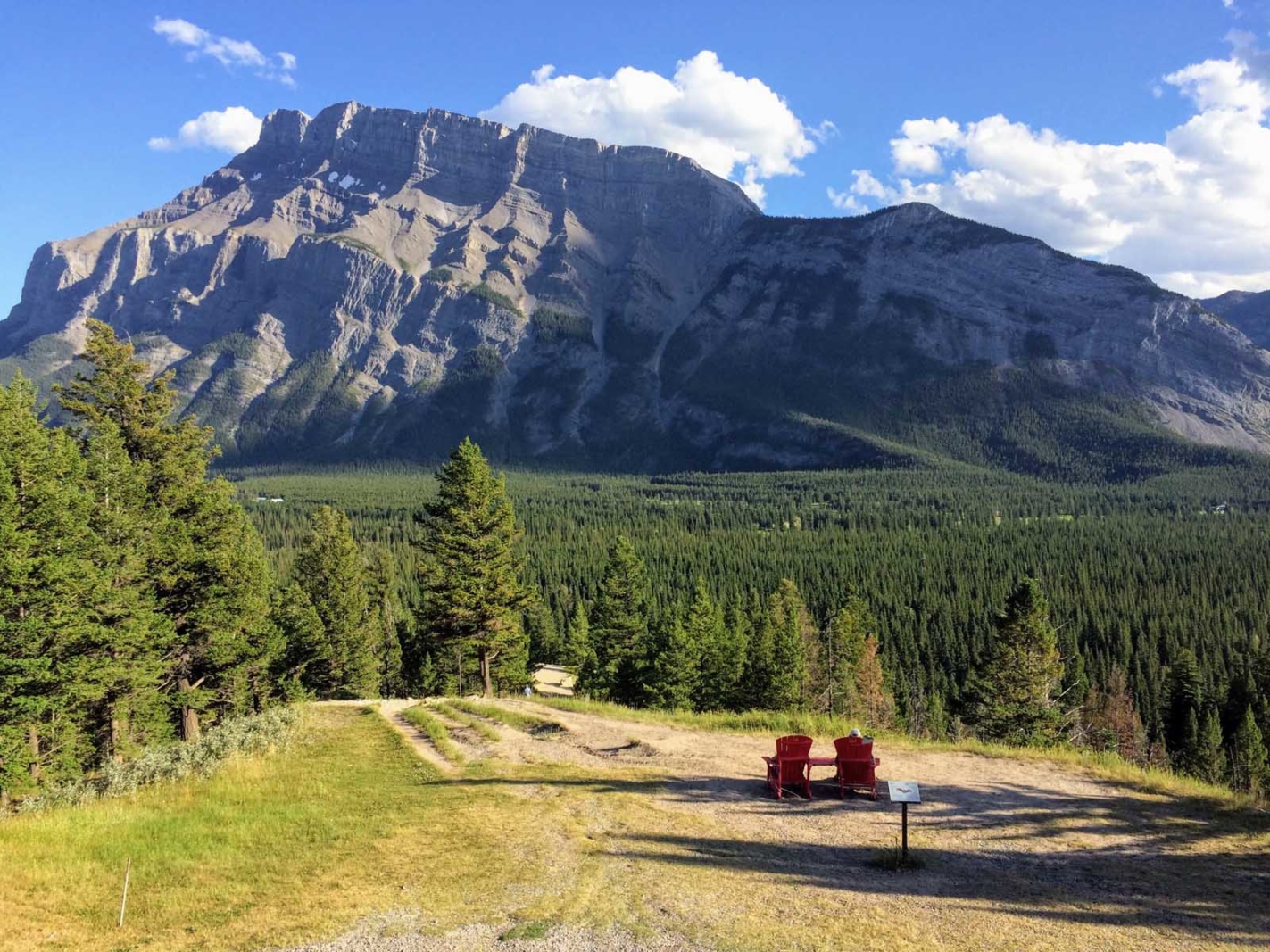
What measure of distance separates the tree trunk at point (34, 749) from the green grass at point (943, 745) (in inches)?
667

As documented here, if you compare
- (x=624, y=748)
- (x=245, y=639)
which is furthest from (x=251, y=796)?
(x=245, y=639)

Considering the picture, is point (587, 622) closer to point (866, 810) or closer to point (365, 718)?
point (365, 718)

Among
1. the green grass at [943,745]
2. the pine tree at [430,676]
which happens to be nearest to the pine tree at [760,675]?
the pine tree at [430,676]

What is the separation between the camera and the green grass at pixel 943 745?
59.6 ft

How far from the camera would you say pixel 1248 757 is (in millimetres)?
55344

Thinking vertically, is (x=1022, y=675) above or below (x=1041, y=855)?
below

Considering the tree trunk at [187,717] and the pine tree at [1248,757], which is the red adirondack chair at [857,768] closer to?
the tree trunk at [187,717]

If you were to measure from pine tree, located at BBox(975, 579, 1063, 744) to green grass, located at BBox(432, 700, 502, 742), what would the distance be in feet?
101

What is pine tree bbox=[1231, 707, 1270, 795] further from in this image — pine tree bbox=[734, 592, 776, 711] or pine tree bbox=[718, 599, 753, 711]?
pine tree bbox=[718, 599, 753, 711]

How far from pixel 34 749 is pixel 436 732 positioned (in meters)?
11.5

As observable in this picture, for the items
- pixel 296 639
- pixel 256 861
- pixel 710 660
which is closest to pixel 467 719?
pixel 256 861

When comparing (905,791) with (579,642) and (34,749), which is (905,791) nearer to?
(34,749)

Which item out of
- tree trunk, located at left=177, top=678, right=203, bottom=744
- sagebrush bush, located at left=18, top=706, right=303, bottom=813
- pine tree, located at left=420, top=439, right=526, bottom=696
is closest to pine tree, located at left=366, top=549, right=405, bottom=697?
pine tree, located at left=420, top=439, right=526, bottom=696

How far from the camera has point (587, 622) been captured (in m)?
72.3
